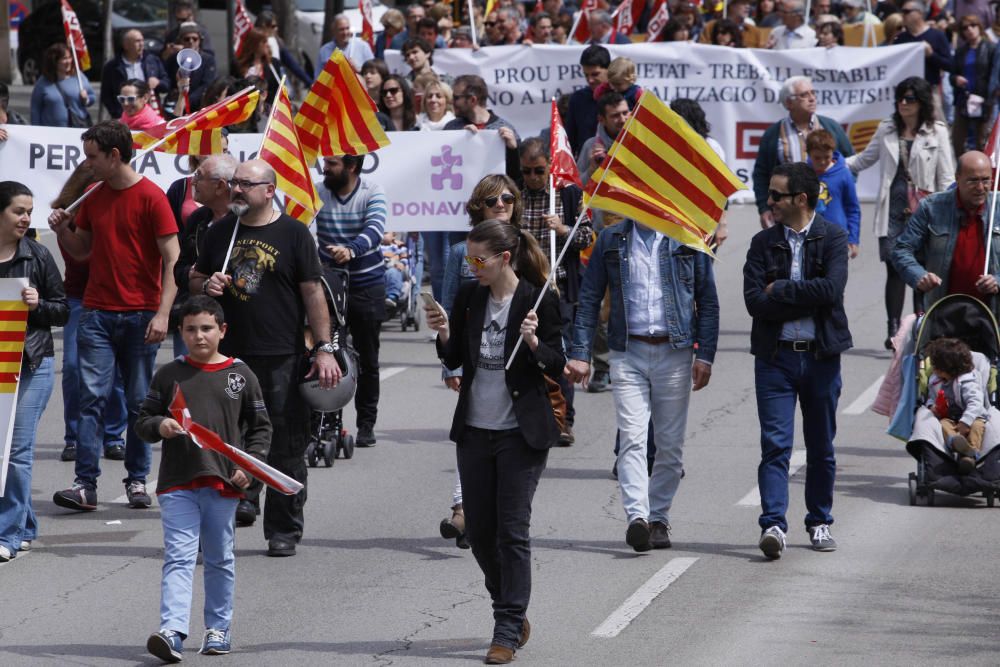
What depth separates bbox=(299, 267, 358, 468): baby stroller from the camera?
916 cm

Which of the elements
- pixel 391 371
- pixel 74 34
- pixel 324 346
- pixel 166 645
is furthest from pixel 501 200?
pixel 74 34

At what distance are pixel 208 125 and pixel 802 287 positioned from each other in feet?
13.7

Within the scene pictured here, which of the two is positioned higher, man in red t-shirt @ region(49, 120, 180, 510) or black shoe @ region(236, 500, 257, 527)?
man in red t-shirt @ region(49, 120, 180, 510)

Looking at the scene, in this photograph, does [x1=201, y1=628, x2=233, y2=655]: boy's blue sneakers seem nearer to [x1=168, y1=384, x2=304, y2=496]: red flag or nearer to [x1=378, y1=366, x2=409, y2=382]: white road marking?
[x1=168, y1=384, x2=304, y2=496]: red flag

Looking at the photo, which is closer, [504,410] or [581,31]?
[504,410]

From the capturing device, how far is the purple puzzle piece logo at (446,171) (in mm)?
14766

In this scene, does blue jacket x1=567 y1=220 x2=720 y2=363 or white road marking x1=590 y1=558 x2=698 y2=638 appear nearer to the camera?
white road marking x1=590 y1=558 x2=698 y2=638

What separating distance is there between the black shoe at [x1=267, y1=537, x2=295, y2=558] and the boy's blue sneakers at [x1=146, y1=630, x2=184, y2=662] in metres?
1.92

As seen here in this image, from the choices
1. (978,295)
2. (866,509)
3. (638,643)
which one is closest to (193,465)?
(638,643)

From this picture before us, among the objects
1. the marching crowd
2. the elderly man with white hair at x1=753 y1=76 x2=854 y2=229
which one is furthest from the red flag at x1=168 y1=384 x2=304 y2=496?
the elderly man with white hair at x1=753 y1=76 x2=854 y2=229

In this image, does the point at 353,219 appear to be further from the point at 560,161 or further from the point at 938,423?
the point at 938,423

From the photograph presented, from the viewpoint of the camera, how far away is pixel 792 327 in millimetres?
9172

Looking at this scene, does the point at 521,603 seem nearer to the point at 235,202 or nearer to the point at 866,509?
the point at 235,202

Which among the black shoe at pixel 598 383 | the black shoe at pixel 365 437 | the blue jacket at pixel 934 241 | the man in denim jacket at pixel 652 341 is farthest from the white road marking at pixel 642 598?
the black shoe at pixel 598 383
